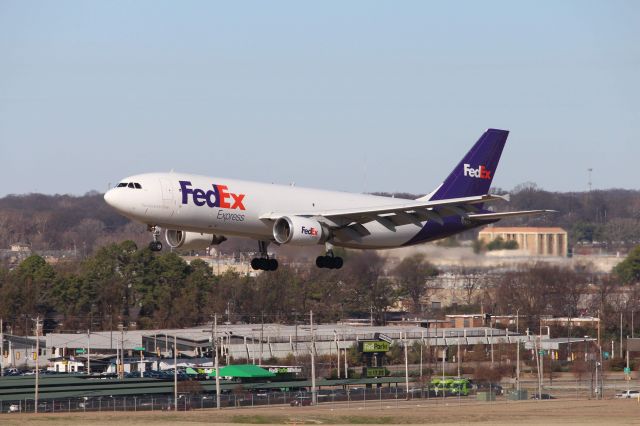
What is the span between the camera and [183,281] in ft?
506

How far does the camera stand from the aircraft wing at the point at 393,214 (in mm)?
78750

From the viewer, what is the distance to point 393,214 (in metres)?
81.0

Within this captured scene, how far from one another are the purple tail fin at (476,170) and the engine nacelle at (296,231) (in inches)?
433

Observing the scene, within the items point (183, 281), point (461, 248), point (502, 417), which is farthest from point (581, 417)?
point (183, 281)

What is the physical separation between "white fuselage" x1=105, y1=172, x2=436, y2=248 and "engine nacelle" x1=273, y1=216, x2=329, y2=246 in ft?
1.90

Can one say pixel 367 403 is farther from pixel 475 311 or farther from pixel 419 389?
pixel 475 311

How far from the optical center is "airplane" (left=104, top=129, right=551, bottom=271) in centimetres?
7538

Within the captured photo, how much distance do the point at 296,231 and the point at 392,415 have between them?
17.1m

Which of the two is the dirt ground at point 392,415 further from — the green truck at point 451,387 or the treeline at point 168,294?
the treeline at point 168,294

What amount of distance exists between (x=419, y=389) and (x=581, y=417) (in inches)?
903

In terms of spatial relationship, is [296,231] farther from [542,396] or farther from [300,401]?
[542,396]

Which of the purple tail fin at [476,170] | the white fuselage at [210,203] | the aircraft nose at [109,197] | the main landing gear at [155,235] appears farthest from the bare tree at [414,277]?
the aircraft nose at [109,197]

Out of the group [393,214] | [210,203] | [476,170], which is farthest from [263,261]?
[476,170]

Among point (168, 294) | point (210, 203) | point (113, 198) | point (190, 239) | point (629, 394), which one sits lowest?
point (629, 394)
